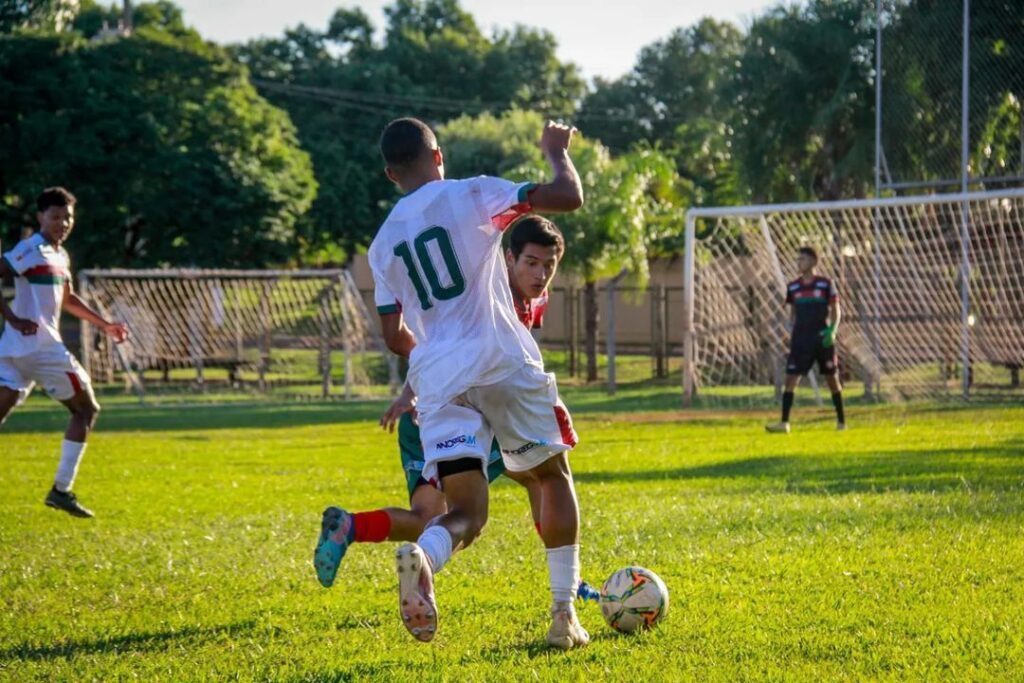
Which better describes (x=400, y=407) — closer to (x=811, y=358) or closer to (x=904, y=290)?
(x=811, y=358)

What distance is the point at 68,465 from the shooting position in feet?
32.0

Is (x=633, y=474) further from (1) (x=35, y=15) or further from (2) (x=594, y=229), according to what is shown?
(1) (x=35, y=15)

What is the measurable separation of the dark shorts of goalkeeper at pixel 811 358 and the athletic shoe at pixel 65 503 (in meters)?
8.77

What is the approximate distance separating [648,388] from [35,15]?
2019 cm

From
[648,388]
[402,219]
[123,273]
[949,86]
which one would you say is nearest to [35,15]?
[123,273]

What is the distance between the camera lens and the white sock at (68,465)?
967 cm

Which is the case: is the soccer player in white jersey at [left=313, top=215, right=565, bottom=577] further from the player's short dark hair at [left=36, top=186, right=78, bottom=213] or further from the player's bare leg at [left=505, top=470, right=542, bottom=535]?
the player's short dark hair at [left=36, top=186, right=78, bottom=213]

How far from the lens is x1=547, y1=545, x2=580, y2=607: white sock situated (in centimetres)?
534

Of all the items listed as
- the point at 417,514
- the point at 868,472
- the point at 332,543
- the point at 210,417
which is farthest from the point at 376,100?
the point at 332,543

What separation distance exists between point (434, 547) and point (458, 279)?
1080mm

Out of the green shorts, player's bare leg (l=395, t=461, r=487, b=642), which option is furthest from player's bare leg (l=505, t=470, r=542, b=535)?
player's bare leg (l=395, t=461, r=487, b=642)

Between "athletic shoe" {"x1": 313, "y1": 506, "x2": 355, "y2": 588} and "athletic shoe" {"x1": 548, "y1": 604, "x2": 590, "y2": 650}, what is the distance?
879 mm

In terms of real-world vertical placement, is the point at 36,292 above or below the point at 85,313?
above

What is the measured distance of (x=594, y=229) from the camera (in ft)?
94.1
